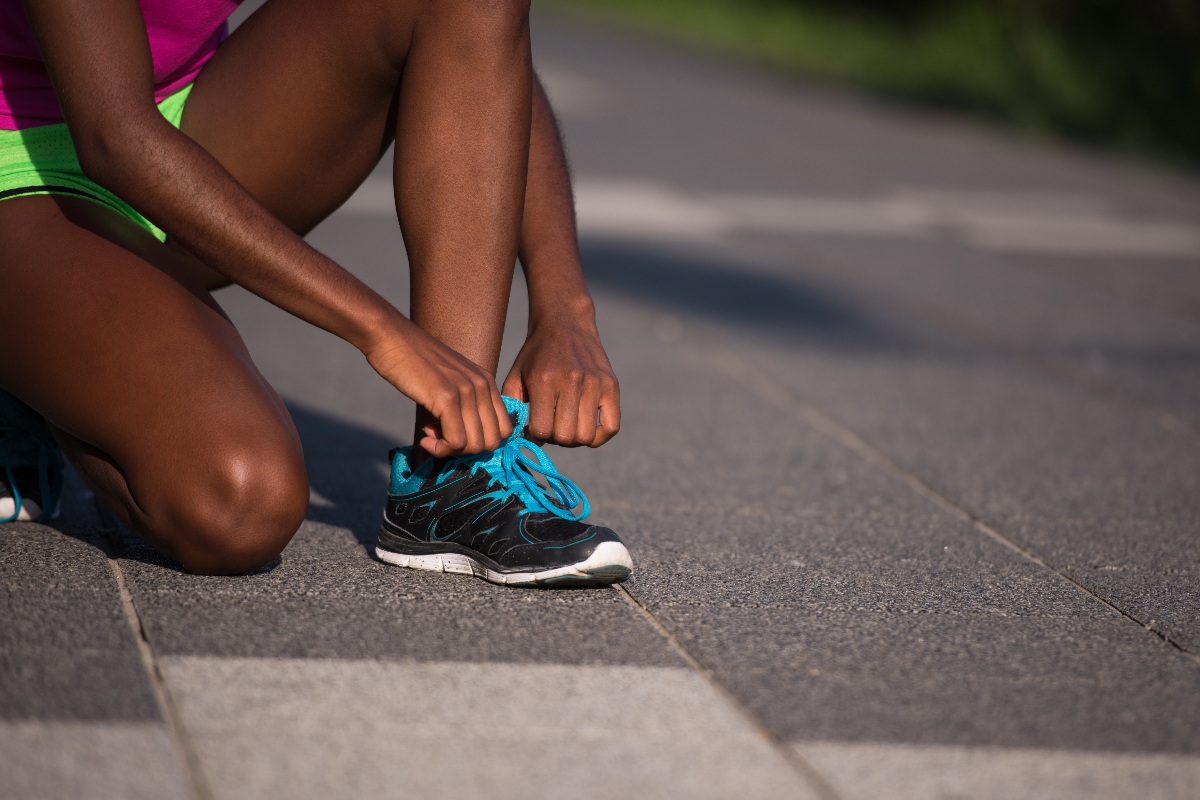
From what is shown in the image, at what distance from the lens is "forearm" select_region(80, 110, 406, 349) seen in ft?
6.22

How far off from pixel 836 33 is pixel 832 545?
613 inches

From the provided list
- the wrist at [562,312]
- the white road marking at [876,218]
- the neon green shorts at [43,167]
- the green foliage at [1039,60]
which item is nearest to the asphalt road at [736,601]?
the wrist at [562,312]

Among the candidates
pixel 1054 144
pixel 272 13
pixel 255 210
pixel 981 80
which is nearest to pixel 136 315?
pixel 255 210

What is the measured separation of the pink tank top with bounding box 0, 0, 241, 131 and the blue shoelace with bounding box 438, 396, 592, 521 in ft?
2.56

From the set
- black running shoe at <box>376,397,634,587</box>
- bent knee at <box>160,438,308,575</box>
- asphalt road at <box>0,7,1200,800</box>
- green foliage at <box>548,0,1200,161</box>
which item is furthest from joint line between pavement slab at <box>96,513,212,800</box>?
green foliage at <box>548,0,1200,161</box>

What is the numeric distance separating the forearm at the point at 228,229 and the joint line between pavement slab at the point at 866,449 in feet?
3.98

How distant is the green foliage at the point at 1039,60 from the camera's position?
10938 millimetres

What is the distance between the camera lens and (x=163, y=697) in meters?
1.72

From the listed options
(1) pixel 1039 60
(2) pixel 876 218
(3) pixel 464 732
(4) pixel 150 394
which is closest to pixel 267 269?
(4) pixel 150 394

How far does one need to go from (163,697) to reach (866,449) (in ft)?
6.30

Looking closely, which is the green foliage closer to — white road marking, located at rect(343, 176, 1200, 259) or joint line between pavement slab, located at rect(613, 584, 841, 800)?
white road marking, located at rect(343, 176, 1200, 259)

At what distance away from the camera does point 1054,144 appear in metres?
10.1

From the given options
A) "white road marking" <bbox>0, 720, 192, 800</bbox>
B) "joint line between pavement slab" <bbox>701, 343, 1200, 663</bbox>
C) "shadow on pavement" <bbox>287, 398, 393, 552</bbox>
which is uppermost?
"white road marking" <bbox>0, 720, 192, 800</bbox>

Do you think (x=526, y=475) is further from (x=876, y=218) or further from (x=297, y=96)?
(x=876, y=218)
